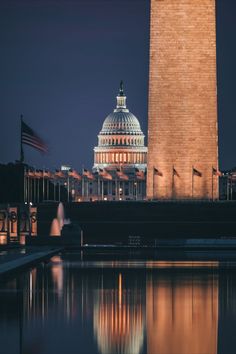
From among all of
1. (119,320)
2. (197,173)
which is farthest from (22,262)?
(197,173)

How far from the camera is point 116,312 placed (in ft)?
111

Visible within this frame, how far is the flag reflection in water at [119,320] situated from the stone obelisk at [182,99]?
2111 inches

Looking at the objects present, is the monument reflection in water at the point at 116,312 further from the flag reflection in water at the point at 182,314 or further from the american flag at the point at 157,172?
the american flag at the point at 157,172

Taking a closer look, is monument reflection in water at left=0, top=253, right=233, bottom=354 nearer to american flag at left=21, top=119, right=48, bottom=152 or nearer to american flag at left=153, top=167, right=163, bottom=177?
american flag at left=21, top=119, right=48, bottom=152

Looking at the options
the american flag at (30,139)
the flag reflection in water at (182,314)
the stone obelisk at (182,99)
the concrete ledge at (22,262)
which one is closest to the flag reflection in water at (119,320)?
the flag reflection in water at (182,314)

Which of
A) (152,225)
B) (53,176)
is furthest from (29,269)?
(53,176)

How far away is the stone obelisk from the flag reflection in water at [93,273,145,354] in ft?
176

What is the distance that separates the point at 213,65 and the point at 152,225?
10543mm

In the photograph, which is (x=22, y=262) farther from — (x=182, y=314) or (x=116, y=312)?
(x=182, y=314)

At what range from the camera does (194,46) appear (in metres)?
95.0

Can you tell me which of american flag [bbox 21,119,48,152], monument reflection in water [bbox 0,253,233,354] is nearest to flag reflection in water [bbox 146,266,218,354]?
monument reflection in water [bbox 0,253,233,354]

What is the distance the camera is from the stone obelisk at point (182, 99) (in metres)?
94.3

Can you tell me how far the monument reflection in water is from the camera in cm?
2734

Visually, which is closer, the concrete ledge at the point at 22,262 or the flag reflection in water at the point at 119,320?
the flag reflection in water at the point at 119,320
